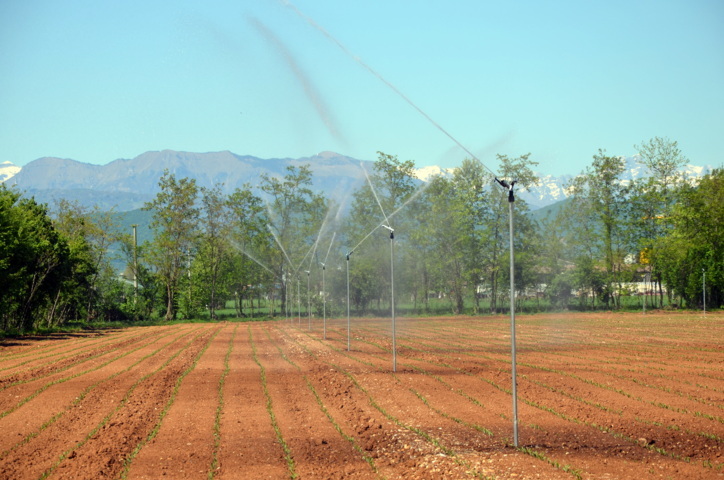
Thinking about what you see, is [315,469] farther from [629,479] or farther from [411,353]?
[411,353]

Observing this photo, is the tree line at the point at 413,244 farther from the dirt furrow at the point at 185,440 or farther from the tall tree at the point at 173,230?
the dirt furrow at the point at 185,440

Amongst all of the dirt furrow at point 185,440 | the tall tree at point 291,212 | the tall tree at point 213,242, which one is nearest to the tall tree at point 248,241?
the tall tree at point 213,242

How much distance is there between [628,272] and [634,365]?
63.2 meters

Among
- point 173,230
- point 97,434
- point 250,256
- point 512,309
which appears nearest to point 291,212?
point 250,256

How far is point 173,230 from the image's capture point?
8850cm

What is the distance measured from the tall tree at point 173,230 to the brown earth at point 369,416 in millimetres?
55002

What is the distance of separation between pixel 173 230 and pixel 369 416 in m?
75.3

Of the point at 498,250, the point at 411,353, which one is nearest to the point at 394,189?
the point at 498,250

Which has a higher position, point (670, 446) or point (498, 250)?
point (498, 250)

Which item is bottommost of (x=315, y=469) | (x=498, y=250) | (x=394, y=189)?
(x=315, y=469)

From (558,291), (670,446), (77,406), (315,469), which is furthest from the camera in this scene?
(558,291)

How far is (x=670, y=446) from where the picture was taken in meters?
13.9

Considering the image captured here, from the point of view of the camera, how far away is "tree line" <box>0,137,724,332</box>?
7919 cm

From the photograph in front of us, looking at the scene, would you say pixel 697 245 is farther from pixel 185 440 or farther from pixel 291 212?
pixel 185 440
